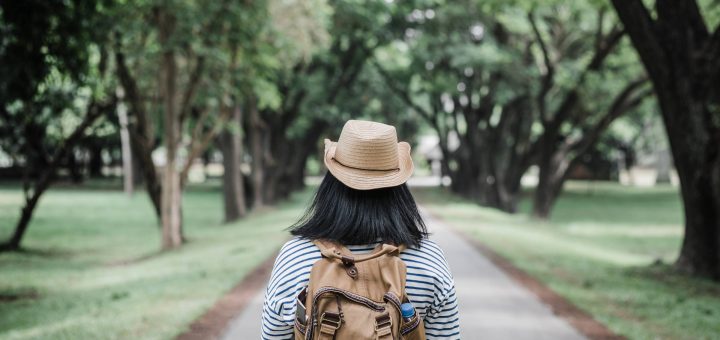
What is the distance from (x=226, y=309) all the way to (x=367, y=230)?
5.89 meters

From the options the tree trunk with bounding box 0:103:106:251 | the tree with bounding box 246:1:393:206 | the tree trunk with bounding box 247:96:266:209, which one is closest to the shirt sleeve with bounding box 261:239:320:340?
the tree trunk with bounding box 0:103:106:251

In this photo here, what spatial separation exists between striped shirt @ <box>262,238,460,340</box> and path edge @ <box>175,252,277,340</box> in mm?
4390

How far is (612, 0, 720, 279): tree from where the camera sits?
9656 mm

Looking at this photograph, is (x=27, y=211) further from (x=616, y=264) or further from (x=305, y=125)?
(x=305, y=125)

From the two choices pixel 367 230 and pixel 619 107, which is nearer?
pixel 367 230

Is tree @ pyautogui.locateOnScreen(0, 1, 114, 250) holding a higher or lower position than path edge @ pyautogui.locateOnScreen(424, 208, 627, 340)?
higher

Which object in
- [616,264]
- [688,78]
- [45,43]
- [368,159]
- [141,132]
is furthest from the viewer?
[141,132]

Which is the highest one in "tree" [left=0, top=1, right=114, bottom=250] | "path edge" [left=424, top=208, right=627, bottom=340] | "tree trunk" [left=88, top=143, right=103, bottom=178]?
"tree" [left=0, top=1, right=114, bottom=250]

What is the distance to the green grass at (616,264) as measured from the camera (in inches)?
299

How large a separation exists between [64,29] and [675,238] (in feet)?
53.1

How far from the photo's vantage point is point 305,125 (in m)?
36.3

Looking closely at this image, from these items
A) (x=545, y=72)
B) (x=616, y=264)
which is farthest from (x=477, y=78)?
(x=616, y=264)

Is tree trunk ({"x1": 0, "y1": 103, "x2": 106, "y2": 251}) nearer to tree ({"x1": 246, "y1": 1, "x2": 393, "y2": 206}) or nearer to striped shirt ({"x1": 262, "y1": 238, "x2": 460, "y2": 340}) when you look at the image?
tree ({"x1": 246, "y1": 1, "x2": 393, "y2": 206})

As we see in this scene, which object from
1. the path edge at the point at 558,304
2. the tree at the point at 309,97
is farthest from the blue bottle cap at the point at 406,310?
the tree at the point at 309,97
